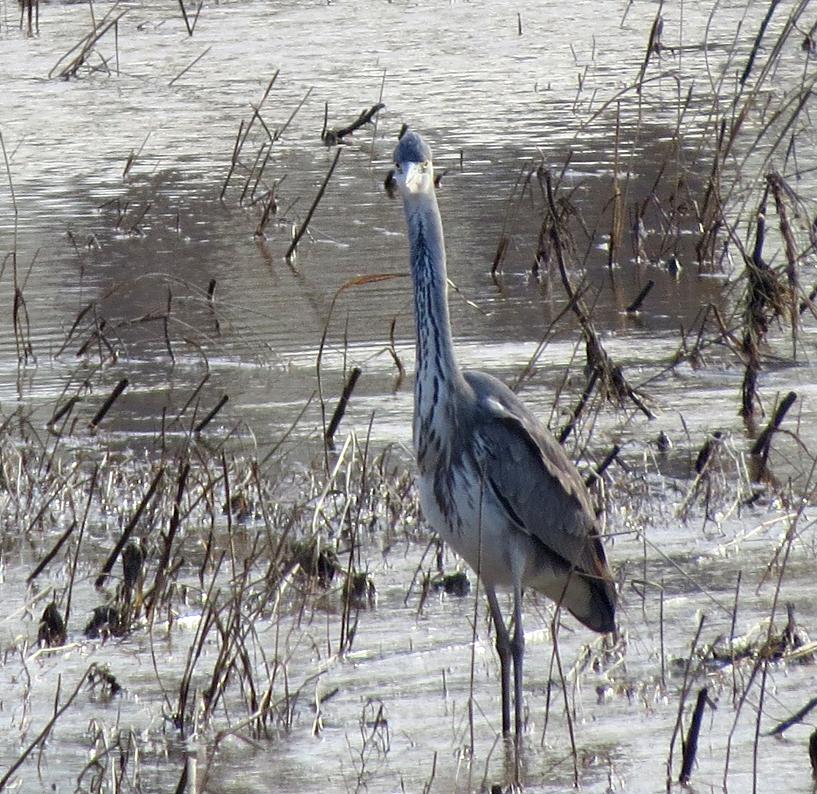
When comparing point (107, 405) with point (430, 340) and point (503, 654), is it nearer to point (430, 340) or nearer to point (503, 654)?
point (430, 340)

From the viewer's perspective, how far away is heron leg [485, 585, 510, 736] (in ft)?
14.8

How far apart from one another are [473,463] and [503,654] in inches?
20.4

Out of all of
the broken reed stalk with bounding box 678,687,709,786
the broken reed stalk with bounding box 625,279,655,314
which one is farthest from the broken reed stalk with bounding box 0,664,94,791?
the broken reed stalk with bounding box 625,279,655,314

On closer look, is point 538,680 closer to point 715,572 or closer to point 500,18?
point 715,572

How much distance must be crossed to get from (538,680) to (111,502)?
1884 millimetres

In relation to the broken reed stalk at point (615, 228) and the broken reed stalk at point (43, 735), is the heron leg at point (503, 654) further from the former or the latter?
the broken reed stalk at point (615, 228)

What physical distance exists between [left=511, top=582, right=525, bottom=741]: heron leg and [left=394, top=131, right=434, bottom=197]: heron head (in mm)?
1103

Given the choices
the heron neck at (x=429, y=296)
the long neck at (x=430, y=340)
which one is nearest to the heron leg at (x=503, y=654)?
the long neck at (x=430, y=340)

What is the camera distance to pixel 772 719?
435 centimetres

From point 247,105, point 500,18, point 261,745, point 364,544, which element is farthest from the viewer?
point 500,18

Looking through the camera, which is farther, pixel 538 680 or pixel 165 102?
pixel 165 102

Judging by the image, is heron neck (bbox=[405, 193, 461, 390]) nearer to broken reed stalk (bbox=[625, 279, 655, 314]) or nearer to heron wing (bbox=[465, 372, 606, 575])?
heron wing (bbox=[465, 372, 606, 575])

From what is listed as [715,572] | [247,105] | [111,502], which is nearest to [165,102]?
[247,105]

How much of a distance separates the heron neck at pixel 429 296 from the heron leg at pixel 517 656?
0.59m
